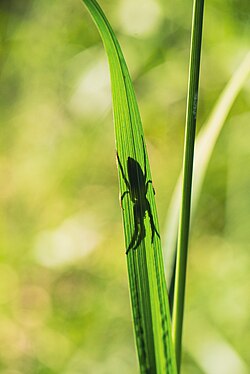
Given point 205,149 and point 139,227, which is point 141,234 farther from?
point 205,149

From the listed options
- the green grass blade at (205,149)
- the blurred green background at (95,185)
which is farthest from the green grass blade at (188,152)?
the blurred green background at (95,185)

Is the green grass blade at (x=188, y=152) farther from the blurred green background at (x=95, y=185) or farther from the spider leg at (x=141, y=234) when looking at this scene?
the blurred green background at (x=95, y=185)

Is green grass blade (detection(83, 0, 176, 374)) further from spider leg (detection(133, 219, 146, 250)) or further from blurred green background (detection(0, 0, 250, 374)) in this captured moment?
blurred green background (detection(0, 0, 250, 374))

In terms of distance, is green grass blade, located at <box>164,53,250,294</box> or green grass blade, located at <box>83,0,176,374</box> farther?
green grass blade, located at <box>164,53,250,294</box>

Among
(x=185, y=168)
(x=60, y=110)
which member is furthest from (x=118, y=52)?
(x=60, y=110)

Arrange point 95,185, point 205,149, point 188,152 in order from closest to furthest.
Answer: point 188,152 < point 205,149 < point 95,185

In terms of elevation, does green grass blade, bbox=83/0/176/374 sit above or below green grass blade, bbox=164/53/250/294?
below

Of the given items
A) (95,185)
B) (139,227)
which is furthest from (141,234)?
(95,185)

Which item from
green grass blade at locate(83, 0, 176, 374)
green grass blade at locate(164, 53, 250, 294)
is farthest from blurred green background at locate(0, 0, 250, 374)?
green grass blade at locate(83, 0, 176, 374)
